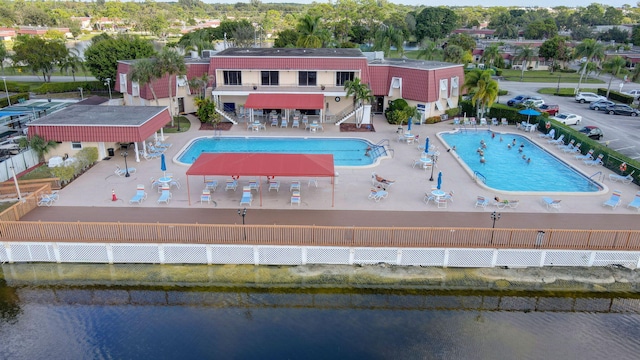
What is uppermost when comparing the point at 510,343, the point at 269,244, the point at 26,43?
the point at 26,43

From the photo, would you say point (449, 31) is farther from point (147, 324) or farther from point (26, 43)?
point (147, 324)

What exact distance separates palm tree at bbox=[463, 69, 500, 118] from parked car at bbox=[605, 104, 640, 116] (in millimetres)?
15351

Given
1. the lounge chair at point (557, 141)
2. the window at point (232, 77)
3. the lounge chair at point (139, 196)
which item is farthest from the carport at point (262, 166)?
the lounge chair at point (557, 141)

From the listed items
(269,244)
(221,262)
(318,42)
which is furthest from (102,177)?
(318,42)

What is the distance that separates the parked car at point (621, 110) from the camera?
44.7 metres

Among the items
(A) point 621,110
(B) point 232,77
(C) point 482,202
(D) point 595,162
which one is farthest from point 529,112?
(B) point 232,77

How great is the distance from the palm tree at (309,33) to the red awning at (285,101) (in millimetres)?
19036

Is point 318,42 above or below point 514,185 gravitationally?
above

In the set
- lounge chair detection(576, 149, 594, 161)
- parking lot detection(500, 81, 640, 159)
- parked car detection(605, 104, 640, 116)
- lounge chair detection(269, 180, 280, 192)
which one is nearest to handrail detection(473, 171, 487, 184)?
lounge chair detection(576, 149, 594, 161)

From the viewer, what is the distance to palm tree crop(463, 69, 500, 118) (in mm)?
38719

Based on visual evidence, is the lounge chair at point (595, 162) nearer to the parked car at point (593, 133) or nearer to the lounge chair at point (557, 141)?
the lounge chair at point (557, 141)

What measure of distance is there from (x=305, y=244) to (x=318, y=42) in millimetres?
41679

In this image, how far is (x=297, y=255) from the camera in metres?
18.8

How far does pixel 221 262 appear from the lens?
1897cm
